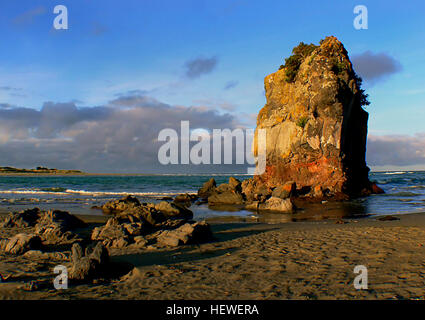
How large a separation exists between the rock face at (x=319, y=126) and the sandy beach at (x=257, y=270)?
18434 millimetres

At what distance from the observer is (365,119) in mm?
33750

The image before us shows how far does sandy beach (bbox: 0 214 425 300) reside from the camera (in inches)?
221

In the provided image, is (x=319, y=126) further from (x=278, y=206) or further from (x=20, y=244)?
(x=20, y=244)

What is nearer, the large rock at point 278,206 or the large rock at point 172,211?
the large rock at point 172,211

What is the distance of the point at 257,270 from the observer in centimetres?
701

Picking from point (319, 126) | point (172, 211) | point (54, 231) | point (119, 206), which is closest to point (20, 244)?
point (54, 231)

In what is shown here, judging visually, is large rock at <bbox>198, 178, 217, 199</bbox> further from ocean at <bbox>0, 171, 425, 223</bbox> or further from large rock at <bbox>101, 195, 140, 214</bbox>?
large rock at <bbox>101, 195, 140, 214</bbox>

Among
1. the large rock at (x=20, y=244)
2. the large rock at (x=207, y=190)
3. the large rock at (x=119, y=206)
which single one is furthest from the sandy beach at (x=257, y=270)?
the large rock at (x=207, y=190)

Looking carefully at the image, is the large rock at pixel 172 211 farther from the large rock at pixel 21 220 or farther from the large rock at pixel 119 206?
the large rock at pixel 21 220

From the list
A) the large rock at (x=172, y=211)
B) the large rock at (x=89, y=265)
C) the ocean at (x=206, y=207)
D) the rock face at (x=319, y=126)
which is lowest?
the ocean at (x=206, y=207)

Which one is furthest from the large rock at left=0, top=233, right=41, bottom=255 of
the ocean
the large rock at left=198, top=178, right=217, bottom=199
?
the large rock at left=198, top=178, right=217, bottom=199

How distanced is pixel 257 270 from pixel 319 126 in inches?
967

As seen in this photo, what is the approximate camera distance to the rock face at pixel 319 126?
28531 millimetres

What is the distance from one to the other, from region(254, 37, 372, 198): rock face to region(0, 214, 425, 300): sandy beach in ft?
60.5
